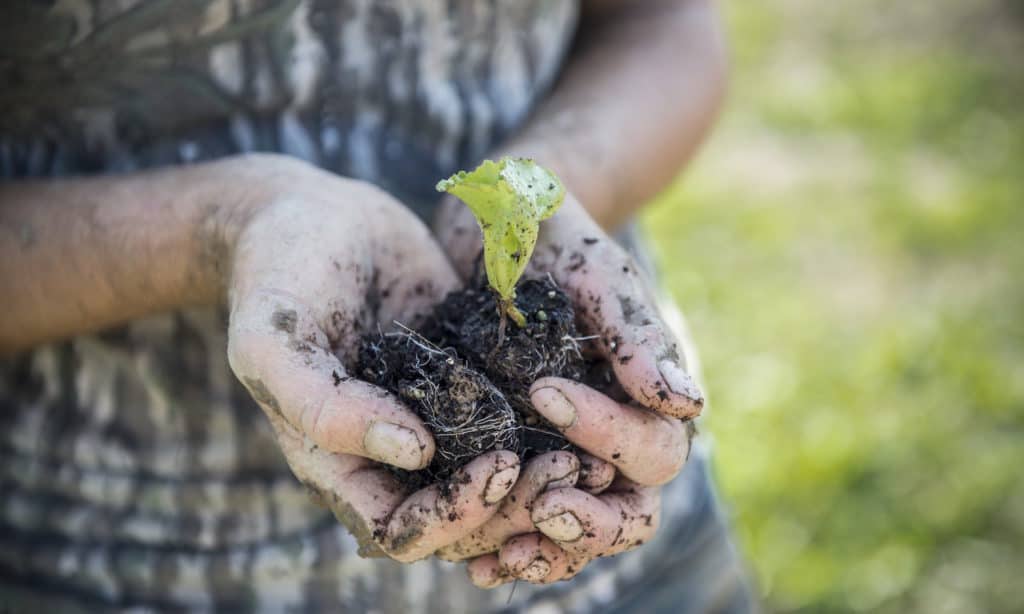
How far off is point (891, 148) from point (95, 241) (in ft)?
14.9

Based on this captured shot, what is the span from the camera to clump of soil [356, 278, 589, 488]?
54.9 inches

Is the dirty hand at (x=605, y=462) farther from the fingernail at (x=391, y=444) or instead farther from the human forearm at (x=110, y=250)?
the human forearm at (x=110, y=250)

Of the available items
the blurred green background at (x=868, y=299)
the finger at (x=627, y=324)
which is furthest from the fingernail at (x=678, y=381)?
the blurred green background at (x=868, y=299)

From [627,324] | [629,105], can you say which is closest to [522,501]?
[627,324]

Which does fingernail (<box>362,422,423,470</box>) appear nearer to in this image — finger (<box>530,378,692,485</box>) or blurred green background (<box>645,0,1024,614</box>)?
finger (<box>530,378,692,485</box>)

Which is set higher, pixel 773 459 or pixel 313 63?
pixel 773 459

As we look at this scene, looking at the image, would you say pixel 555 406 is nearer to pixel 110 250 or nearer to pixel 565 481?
pixel 565 481

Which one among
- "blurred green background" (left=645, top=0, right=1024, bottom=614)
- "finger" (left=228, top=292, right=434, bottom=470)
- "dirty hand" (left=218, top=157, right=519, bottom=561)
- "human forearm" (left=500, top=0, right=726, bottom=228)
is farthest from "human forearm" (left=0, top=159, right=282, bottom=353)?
"blurred green background" (left=645, top=0, right=1024, bottom=614)

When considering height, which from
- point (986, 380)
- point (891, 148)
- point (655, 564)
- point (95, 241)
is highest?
point (891, 148)

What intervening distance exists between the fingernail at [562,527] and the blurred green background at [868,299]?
6.70 feet

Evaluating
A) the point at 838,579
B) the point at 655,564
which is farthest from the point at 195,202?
the point at 838,579

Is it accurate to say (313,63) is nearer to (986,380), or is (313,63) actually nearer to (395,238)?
(395,238)

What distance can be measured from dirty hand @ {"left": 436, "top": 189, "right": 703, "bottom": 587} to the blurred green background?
194 centimetres

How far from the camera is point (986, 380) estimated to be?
12.0 feet
